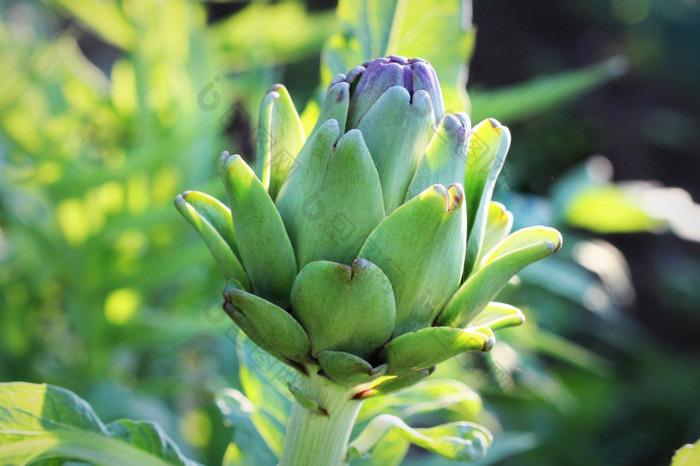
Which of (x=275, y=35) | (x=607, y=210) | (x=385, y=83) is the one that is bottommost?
(x=607, y=210)

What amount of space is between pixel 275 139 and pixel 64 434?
160mm

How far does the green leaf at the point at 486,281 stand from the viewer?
295 millimetres

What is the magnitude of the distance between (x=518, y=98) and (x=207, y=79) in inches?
14.4

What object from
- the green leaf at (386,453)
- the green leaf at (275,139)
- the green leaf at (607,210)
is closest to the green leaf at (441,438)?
the green leaf at (386,453)

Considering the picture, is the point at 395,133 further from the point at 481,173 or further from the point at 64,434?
the point at 64,434

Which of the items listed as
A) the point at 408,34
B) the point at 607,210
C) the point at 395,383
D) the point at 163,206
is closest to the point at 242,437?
the point at 395,383

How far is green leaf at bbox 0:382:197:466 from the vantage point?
1.08ft

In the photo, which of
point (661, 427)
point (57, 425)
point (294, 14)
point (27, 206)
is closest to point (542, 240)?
point (57, 425)

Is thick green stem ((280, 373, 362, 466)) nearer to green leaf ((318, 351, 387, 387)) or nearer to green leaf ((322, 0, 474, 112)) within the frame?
green leaf ((318, 351, 387, 387))

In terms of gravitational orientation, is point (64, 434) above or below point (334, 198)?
below

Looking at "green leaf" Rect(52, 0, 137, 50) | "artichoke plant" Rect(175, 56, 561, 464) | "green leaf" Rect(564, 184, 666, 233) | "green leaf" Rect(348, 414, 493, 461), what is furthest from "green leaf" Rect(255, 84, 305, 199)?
"green leaf" Rect(52, 0, 137, 50)

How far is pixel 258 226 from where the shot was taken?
30cm

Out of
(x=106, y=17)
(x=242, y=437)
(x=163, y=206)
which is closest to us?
(x=242, y=437)

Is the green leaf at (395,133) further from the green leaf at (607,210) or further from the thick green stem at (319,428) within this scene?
the green leaf at (607,210)
